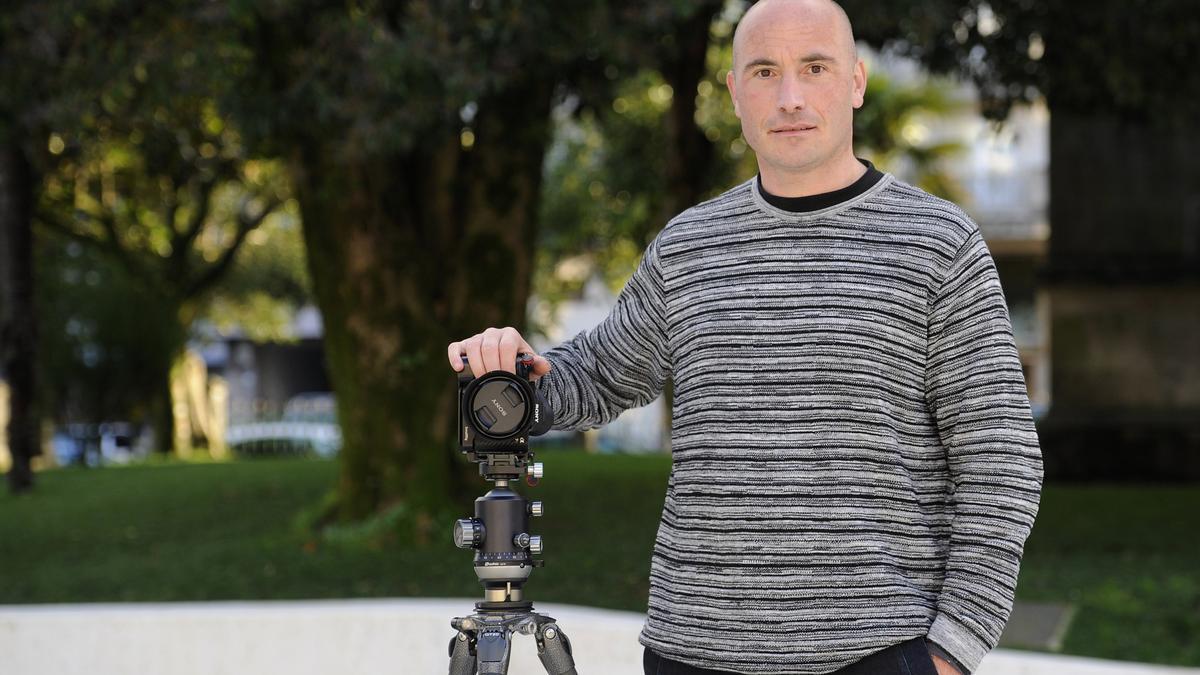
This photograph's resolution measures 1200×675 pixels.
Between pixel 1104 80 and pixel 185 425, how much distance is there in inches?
866

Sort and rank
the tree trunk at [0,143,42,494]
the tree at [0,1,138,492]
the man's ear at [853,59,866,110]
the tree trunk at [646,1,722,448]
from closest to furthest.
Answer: the man's ear at [853,59,866,110] < the tree at [0,1,138,492] < the tree trunk at [0,143,42,494] < the tree trunk at [646,1,722,448]

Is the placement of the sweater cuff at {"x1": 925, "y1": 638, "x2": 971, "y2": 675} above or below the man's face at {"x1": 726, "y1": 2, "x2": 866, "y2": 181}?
below

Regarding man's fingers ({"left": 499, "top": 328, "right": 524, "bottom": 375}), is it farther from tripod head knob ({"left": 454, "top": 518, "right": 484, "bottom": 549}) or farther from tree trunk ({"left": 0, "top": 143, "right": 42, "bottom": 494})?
tree trunk ({"left": 0, "top": 143, "right": 42, "bottom": 494})

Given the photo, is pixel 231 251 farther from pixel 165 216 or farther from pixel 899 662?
pixel 899 662

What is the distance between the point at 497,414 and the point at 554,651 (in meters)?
0.41

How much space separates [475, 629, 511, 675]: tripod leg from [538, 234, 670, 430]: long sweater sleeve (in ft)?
1.17

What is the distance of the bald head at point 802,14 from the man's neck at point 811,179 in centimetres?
16

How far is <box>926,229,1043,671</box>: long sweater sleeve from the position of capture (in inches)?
80.4

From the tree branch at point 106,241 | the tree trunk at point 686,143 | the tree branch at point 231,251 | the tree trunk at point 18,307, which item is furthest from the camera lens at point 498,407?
the tree branch at point 231,251

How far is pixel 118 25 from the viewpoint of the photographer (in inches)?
356

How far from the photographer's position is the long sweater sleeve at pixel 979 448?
6.70 ft

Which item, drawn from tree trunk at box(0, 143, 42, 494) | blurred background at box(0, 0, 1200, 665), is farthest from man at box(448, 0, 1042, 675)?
tree trunk at box(0, 143, 42, 494)

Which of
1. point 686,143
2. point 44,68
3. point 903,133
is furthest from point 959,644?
point 903,133

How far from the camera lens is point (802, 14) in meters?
2.15
